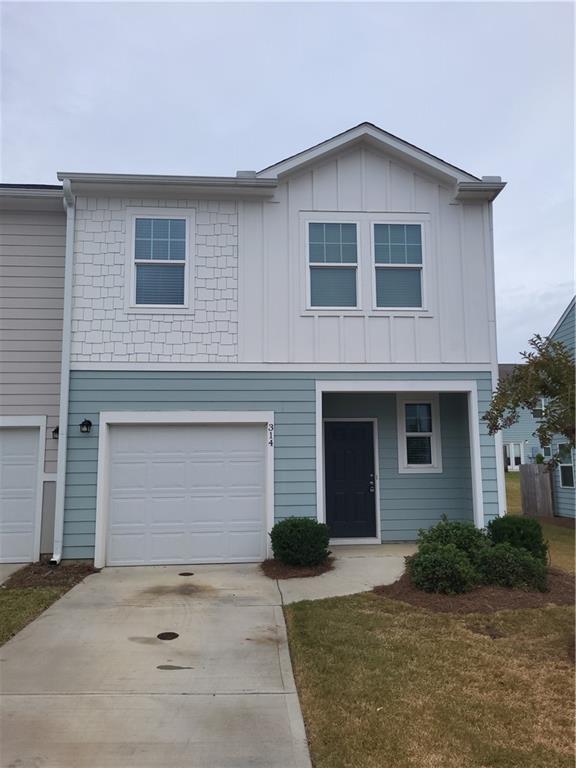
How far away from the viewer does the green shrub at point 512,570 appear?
6797mm

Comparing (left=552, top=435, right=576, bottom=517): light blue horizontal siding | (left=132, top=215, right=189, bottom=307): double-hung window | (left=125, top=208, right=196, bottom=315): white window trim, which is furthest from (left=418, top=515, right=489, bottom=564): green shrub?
(left=552, top=435, right=576, bottom=517): light blue horizontal siding

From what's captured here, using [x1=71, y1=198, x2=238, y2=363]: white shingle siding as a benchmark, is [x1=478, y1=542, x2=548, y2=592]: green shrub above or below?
below

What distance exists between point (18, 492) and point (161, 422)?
2811 millimetres

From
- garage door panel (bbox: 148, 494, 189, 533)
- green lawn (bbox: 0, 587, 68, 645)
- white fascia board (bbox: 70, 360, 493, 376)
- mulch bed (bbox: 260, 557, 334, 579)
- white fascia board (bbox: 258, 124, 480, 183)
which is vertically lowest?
green lawn (bbox: 0, 587, 68, 645)

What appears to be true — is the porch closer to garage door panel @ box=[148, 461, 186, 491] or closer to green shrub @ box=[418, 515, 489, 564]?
green shrub @ box=[418, 515, 489, 564]

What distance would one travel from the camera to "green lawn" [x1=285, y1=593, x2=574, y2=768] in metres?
3.33

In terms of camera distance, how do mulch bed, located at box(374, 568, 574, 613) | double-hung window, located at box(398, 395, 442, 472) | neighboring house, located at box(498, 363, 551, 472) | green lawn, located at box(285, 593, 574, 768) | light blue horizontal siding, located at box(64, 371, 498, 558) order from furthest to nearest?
neighboring house, located at box(498, 363, 551, 472)
double-hung window, located at box(398, 395, 442, 472)
light blue horizontal siding, located at box(64, 371, 498, 558)
mulch bed, located at box(374, 568, 574, 613)
green lawn, located at box(285, 593, 574, 768)

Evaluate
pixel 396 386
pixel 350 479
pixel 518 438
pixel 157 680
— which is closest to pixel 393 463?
pixel 350 479

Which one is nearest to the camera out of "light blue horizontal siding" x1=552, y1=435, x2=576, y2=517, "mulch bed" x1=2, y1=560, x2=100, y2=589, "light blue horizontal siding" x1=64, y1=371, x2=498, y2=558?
"mulch bed" x1=2, y1=560, x2=100, y2=589

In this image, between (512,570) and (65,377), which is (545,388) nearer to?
(512,570)

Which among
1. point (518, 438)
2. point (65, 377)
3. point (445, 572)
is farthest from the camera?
point (518, 438)

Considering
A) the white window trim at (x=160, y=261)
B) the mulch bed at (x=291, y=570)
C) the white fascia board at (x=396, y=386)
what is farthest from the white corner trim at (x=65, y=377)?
the white fascia board at (x=396, y=386)

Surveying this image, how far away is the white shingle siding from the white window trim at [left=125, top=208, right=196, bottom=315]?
51 mm

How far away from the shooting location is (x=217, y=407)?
8.84m
